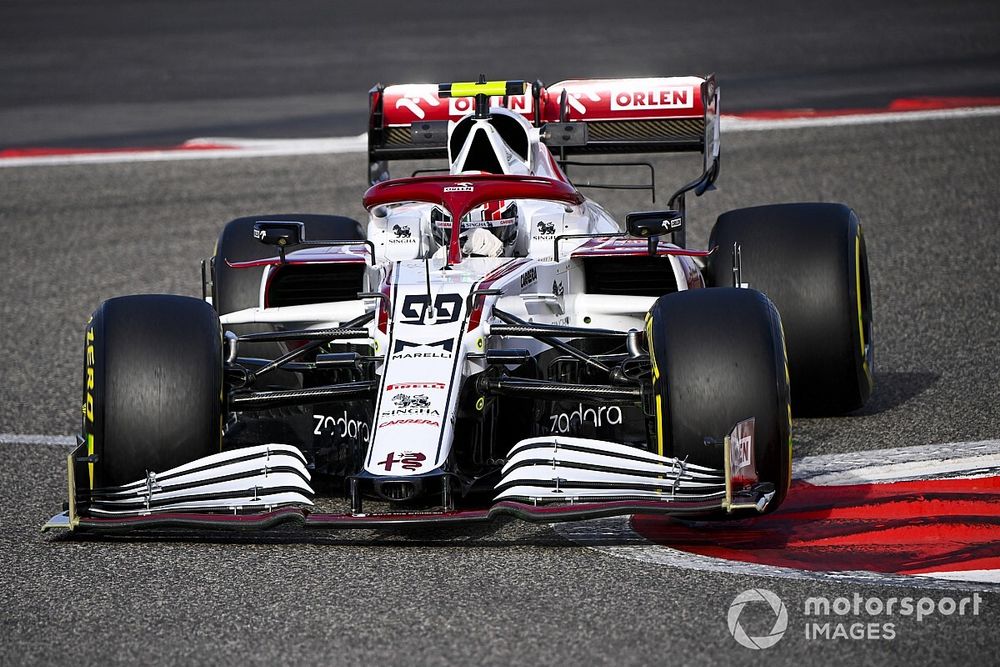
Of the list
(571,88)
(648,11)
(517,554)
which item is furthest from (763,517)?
(648,11)

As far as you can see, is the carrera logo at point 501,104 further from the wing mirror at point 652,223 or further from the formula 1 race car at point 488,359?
the wing mirror at point 652,223

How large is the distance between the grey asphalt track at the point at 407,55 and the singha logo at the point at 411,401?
1090 cm

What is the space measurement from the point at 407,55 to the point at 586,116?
486 inches

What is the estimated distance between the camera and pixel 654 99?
30.7ft

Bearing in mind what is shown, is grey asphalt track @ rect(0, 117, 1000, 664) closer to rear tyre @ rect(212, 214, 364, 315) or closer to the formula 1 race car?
the formula 1 race car

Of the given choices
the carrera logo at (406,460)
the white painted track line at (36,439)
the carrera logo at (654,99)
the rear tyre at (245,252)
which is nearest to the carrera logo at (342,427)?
the carrera logo at (406,460)

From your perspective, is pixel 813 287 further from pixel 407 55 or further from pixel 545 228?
pixel 407 55

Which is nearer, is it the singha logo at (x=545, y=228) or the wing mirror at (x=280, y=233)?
the wing mirror at (x=280, y=233)

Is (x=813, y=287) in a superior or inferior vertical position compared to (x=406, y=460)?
superior

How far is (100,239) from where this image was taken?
1380 centimetres

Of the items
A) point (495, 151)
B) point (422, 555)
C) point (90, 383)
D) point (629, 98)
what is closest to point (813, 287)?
point (495, 151)

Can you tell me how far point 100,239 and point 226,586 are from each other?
843 cm

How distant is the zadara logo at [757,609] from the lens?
5.21 metres

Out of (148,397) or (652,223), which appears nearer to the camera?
(148,397)
